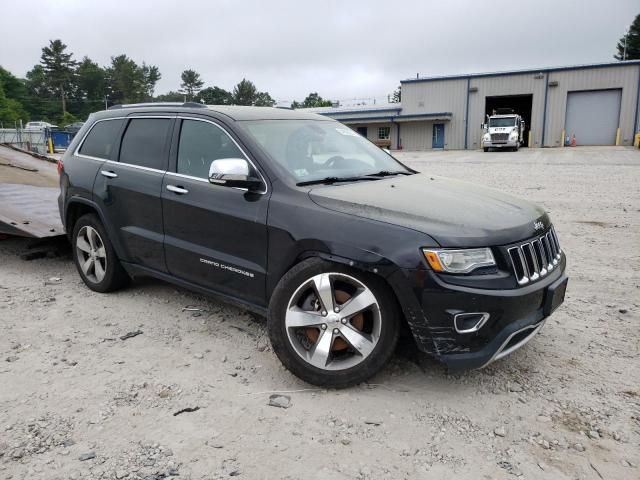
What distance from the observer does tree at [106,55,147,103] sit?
330 ft

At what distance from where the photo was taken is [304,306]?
329cm

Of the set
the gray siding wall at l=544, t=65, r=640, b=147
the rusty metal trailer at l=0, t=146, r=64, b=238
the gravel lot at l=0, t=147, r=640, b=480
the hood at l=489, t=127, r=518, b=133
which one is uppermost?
the gray siding wall at l=544, t=65, r=640, b=147

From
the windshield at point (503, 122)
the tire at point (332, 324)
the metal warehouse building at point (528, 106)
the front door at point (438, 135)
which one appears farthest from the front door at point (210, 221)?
the front door at point (438, 135)

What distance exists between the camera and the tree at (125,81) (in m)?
101

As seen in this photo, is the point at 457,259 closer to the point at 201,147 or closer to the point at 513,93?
the point at 201,147

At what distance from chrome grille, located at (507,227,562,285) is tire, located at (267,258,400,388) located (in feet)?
2.42

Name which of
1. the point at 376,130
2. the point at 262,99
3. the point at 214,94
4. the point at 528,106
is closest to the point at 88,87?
the point at 214,94

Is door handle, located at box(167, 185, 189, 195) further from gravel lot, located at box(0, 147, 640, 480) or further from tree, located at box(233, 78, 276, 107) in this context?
tree, located at box(233, 78, 276, 107)

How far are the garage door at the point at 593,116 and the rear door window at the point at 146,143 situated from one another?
132ft

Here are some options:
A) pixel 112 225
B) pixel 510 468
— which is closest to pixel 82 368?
pixel 112 225

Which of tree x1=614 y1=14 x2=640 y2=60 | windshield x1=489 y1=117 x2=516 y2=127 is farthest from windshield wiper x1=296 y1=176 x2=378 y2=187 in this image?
tree x1=614 y1=14 x2=640 y2=60

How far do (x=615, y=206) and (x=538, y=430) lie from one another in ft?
27.7

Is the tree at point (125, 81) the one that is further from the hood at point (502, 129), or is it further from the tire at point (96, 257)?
the tire at point (96, 257)

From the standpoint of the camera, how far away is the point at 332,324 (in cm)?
318
